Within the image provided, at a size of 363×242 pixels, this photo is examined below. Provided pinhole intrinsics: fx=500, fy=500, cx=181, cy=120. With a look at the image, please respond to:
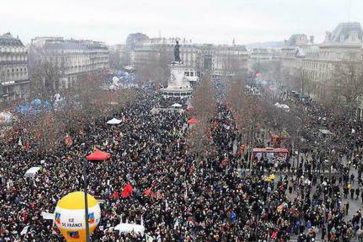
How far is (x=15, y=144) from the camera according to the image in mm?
35875

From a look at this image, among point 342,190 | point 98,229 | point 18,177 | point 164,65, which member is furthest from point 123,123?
point 164,65

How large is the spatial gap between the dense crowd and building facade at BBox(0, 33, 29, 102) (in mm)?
41286

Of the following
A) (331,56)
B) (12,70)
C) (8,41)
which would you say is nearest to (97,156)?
(12,70)

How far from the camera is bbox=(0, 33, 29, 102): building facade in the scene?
244 ft

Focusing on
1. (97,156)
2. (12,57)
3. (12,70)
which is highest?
(12,57)

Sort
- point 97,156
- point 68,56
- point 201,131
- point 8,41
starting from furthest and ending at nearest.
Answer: point 68,56 → point 8,41 → point 201,131 → point 97,156

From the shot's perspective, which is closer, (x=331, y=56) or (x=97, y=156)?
(x=97, y=156)

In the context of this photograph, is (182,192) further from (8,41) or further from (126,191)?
(8,41)

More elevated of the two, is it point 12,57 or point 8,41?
point 8,41

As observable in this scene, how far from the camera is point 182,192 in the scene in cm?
2517

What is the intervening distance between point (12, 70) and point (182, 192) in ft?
197

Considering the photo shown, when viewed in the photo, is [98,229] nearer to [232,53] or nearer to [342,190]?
[342,190]

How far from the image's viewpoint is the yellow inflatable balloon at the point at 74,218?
18547 millimetres

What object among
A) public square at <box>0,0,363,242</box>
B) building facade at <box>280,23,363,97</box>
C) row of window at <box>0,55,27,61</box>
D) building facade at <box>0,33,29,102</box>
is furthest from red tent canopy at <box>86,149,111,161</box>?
row of window at <box>0,55,27,61</box>
